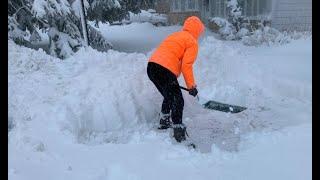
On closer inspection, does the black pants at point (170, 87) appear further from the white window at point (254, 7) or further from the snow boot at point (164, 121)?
the white window at point (254, 7)

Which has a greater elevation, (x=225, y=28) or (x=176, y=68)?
(x=225, y=28)

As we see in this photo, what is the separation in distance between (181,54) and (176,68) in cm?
17

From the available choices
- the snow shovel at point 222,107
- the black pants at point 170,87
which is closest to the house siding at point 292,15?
the snow shovel at point 222,107

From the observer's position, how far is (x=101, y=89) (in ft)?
21.8

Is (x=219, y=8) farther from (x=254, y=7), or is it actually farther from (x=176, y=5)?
(x=176, y=5)

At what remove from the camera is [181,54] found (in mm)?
6031

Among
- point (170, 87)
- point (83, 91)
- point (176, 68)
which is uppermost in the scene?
point (176, 68)

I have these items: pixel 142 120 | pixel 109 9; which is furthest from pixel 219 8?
pixel 142 120

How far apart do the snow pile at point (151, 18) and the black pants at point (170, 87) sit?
791cm

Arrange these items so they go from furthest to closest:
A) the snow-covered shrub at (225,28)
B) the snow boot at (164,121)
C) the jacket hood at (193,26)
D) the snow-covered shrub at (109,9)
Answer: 1. the snow-covered shrub at (225,28)
2. the snow-covered shrub at (109,9)
3. the snow boot at (164,121)
4. the jacket hood at (193,26)

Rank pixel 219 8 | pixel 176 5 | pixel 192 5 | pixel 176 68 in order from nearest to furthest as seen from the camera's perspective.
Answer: pixel 176 68 → pixel 176 5 → pixel 219 8 → pixel 192 5

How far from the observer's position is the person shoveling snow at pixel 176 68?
19.4ft

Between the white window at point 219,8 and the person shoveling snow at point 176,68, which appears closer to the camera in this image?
the person shoveling snow at point 176,68

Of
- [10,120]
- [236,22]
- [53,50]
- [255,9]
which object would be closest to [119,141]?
[10,120]
